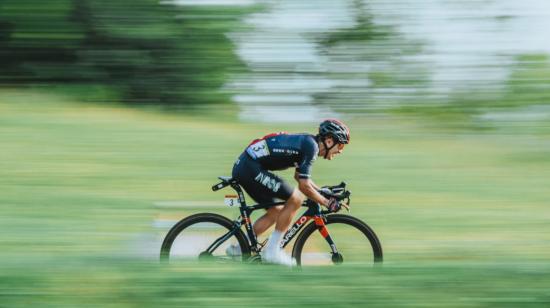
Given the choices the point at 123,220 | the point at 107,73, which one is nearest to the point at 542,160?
the point at 123,220

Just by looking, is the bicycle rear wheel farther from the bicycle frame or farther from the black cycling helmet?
the black cycling helmet

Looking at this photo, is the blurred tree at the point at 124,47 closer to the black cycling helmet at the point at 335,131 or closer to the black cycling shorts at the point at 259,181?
the black cycling shorts at the point at 259,181

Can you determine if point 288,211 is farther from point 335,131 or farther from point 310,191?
point 335,131

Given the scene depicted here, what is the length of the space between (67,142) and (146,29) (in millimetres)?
4023

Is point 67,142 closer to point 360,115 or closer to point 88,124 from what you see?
point 88,124

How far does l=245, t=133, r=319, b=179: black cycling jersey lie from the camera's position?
671 cm

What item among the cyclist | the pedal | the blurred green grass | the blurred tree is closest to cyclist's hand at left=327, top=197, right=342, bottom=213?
the cyclist

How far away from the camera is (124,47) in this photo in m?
16.8

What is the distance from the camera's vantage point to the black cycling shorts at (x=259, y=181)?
6949mm

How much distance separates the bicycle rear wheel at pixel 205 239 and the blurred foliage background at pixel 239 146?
1.40 feet

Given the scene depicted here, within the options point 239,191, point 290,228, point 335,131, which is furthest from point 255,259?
point 335,131

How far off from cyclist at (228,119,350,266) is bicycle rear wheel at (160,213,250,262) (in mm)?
98

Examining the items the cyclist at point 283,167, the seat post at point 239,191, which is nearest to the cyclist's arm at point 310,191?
the cyclist at point 283,167

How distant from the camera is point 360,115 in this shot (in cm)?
1591
